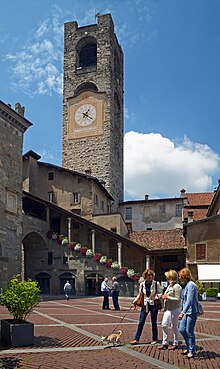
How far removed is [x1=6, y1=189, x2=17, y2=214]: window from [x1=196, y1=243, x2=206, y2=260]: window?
13.6 meters

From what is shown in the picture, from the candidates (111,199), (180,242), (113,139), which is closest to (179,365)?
(180,242)

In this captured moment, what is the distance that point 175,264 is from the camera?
38.9 m

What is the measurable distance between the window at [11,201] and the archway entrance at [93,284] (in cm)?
871

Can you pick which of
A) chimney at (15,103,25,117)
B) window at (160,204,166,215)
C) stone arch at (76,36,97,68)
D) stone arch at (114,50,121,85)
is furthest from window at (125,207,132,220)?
chimney at (15,103,25,117)

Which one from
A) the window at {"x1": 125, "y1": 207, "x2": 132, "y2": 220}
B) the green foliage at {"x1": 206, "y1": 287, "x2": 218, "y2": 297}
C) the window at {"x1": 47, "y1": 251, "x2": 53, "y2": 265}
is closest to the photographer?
the green foliage at {"x1": 206, "y1": 287, "x2": 218, "y2": 297}

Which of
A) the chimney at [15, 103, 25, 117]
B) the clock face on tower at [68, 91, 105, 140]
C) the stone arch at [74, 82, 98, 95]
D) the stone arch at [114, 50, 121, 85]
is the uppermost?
the stone arch at [114, 50, 121, 85]

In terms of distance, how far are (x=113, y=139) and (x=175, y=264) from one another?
18329mm

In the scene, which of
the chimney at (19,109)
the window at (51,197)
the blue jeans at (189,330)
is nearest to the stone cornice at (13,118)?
the chimney at (19,109)

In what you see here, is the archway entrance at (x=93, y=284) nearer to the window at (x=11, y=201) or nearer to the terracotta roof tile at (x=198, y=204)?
the window at (x=11, y=201)

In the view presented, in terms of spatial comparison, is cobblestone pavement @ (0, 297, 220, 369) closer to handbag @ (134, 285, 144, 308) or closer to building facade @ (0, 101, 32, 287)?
handbag @ (134, 285, 144, 308)

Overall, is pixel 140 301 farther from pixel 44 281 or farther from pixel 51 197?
pixel 51 197

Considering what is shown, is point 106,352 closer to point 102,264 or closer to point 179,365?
point 179,365

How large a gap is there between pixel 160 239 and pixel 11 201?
15826 mm

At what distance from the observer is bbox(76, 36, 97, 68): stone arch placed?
5528 cm
